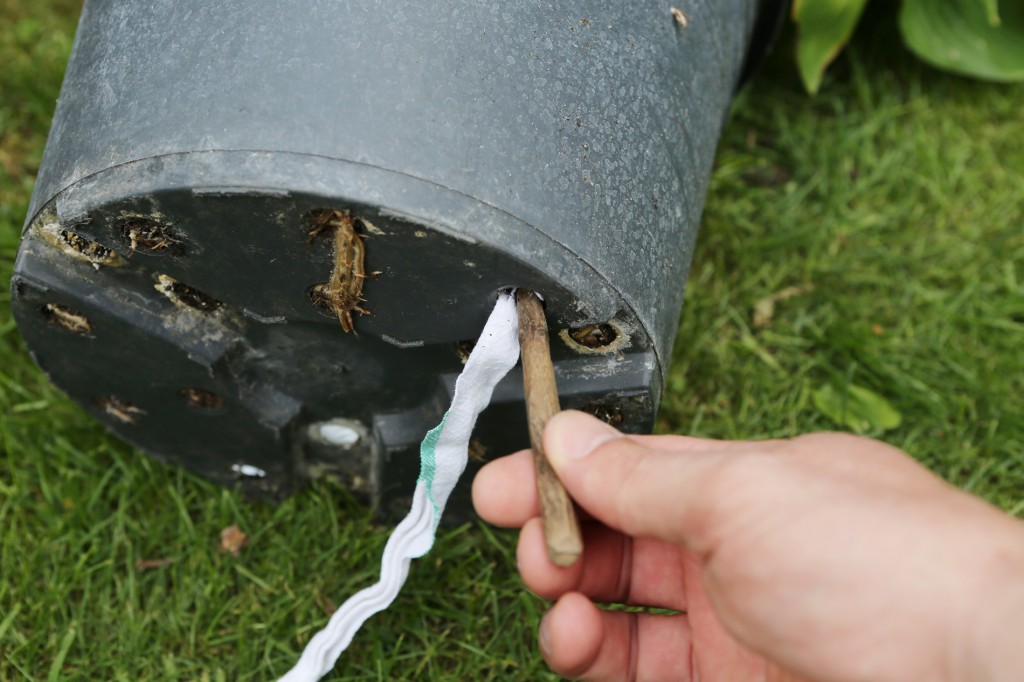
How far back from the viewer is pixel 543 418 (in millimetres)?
1217

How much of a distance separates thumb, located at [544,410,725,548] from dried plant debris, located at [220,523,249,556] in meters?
0.86

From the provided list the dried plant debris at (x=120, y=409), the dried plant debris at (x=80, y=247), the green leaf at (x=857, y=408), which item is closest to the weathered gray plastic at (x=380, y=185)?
the dried plant debris at (x=80, y=247)

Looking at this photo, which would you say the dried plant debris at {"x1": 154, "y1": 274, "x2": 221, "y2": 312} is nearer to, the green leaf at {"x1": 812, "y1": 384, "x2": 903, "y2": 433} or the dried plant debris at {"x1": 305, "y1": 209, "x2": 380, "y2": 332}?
the dried plant debris at {"x1": 305, "y1": 209, "x2": 380, "y2": 332}

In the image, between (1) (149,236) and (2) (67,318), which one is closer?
(1) (149,236)

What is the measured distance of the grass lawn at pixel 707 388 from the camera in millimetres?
1729

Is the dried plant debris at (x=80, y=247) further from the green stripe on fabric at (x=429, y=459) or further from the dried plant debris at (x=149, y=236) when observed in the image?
the green stripe on fabric at (x=429, y=459)

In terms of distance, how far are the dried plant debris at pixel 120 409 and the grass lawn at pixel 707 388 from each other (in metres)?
0.20

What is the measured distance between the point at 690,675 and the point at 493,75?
33.3 inches

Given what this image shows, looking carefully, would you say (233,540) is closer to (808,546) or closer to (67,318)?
(67,318)

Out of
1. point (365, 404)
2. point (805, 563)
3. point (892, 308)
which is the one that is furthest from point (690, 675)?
point (892, 308)

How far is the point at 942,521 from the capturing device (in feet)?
3.35

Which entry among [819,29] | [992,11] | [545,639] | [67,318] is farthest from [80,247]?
[992,11]

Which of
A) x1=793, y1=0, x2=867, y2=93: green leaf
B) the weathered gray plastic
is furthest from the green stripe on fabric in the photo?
x1=793, y1=0, x2=867, y2=93: green leaf

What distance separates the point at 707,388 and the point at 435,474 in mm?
876
